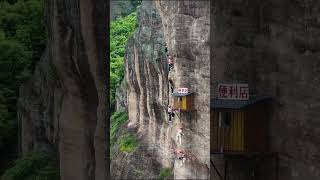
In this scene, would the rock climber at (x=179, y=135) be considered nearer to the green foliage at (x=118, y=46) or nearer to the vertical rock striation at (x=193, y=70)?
the vertical rock striation at (x=193, y=70)

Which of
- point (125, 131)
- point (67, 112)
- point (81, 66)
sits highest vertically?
point (81, 66)

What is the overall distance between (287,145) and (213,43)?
2394 mm

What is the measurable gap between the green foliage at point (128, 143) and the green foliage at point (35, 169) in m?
13.5

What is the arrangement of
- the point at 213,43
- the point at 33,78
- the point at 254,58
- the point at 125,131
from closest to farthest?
the point at 254,58, the point at 213,43, the point at 33,78, the point at 125,131

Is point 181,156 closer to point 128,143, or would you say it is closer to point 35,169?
point 128,143

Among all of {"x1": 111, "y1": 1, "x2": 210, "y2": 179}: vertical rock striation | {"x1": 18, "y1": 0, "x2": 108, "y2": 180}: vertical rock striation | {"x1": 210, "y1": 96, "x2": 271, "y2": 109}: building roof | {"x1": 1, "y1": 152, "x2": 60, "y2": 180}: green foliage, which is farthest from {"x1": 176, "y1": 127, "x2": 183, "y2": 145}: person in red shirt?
{"x1": 210, "y1": 96, "x2": 271, "y2": 109}: building roof

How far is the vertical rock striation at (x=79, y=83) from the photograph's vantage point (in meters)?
11.3

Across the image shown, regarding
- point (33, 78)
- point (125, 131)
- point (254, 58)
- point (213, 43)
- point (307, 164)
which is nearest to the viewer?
point (307, 164)

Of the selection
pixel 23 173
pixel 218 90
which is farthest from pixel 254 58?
pixel 23 173

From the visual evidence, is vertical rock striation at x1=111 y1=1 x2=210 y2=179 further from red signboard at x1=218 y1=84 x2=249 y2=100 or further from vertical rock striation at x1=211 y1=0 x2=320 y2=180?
red signboard at x1=218 y1=84 x2=249 y2=100

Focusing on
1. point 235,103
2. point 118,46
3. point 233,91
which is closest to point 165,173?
point 118,46

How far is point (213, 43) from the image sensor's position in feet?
37.2

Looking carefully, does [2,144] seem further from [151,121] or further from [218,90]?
[151,121]

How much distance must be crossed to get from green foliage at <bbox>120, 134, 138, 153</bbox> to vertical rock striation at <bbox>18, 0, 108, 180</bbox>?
48.5 ft
